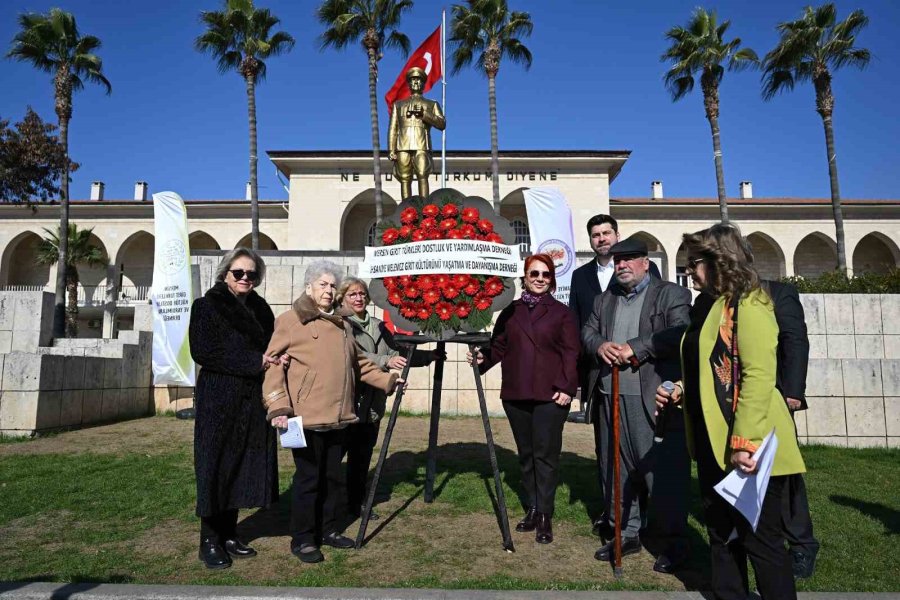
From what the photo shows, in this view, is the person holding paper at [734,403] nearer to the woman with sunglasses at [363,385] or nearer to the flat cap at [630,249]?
the flat cap at [630,249]

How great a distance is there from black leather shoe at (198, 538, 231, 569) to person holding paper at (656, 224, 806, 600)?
2.83 meters

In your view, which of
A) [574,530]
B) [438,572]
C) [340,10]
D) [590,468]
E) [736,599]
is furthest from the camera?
[340,10]

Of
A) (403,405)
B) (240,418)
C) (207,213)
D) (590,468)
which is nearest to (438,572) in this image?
(240,418)

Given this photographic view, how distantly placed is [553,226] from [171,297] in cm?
719

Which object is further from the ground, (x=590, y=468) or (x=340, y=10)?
(x=340, y=10)

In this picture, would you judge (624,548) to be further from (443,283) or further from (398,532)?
(443,283)

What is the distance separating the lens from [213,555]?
11.6 feet

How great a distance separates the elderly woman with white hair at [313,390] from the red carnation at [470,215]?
1135 millimetres

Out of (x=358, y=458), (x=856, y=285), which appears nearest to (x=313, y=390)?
(x=358, y=458)

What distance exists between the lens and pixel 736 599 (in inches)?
103

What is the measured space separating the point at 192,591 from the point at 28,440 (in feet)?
22.9

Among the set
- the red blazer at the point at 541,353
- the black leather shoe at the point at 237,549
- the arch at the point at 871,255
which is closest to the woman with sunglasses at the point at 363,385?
the red blazer at the point at 541,353

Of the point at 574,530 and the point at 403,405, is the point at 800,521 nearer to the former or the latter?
the point at 574,530

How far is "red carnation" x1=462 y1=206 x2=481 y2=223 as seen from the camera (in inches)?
173
